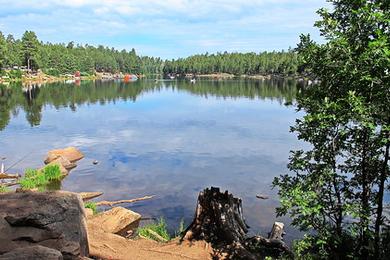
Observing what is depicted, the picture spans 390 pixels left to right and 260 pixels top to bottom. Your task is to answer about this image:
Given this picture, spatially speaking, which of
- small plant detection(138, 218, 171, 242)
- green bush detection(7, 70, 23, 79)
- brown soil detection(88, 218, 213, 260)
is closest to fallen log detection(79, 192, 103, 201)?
small plant detection(138, 218, 171, 242)

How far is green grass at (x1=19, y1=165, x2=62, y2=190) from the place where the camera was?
2948 centimetres

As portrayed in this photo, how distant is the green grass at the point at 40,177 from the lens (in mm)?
29484

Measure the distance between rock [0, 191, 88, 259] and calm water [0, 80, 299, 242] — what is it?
7.48 m

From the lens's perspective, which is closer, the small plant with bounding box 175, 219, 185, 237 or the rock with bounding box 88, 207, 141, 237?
the rock with bounding box 88, 207, 141, 237

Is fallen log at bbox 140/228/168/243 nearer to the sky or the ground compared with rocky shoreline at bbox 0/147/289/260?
nearer to the ground

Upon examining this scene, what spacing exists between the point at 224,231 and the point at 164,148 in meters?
28.8

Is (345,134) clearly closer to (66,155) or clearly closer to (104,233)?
(104,233)

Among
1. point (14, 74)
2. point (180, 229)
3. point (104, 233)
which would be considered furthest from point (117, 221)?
point (14, 74)

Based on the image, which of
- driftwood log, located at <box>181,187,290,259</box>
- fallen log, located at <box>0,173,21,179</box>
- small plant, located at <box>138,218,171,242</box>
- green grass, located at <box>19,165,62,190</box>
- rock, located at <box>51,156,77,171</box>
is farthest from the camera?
rock, located at <box>51,156,77,171</box>

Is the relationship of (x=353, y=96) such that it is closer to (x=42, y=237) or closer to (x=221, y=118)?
(x=42, y=237)

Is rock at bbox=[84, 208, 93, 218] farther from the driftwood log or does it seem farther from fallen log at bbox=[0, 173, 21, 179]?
fallen log at bbox=[0, 173, 21, 179]

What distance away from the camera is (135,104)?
9512 centimetres

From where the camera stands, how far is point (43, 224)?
11219 mm

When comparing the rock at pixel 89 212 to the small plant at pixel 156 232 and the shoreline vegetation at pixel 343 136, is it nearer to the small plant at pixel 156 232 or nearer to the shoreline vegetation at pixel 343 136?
the small plant at pixel 156 232
